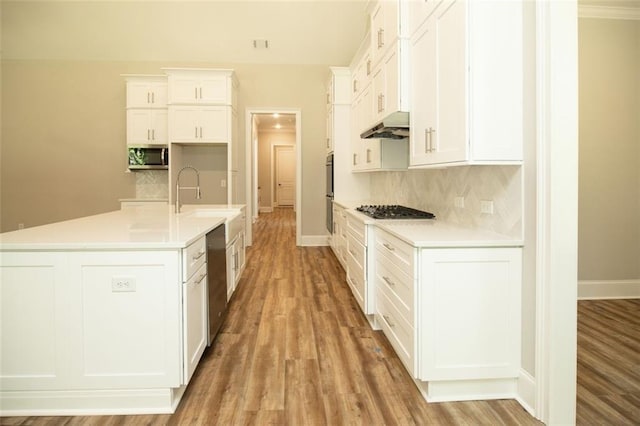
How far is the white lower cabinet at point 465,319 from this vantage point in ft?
6.68

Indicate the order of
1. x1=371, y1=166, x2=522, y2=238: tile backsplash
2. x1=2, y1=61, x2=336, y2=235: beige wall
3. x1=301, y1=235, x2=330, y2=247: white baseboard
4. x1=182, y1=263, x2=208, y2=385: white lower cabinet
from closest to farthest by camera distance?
x1=182, y1=263, x2=208, y2=385: white lower cabinet
x1=371, y1=166, x2=522, y2=238: tile backsplash
x1=2, y1=61, x2=336, y2=235: beige wall
x1=301, y1=235, x2=330, y2=247: white baseboard

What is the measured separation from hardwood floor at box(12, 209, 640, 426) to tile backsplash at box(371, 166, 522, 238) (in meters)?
0.99

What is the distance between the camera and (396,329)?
2467 mm

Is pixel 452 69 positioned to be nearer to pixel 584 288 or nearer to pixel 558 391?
pixel 558 391

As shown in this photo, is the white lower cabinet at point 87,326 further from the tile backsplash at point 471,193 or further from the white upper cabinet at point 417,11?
the white upper cabinet at point 417,11

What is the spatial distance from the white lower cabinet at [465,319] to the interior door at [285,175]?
1225 cm

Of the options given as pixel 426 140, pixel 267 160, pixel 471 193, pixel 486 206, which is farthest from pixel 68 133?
pixel 267 160

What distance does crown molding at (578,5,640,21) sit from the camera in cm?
370

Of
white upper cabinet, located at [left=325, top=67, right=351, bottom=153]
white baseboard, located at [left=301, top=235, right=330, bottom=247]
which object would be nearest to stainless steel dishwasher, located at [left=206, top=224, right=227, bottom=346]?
white upper cabinet, located at [left=325, top=67, right=351, bottom=153]

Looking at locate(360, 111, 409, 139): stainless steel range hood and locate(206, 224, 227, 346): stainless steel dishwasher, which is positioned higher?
locate(360, 111, 409, 139): stainless steel range hood

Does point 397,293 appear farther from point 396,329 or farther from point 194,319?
point 194,319

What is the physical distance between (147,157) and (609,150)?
611cm

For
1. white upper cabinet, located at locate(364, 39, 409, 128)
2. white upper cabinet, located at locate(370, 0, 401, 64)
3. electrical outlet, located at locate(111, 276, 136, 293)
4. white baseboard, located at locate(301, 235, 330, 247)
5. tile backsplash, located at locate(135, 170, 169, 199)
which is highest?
white upper cabinet, located at locate(370, 0, 401, 64)

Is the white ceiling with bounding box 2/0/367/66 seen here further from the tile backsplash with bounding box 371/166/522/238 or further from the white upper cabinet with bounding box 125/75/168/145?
the tile backsplash with bounding box 371/166/522/238
